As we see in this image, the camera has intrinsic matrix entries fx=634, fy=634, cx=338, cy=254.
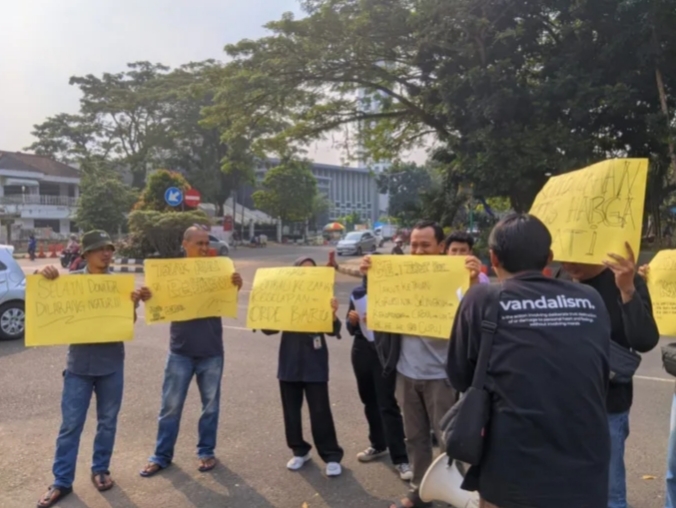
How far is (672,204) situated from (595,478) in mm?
23741

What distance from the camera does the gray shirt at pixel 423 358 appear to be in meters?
3.76

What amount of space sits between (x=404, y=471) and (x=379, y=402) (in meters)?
0.50

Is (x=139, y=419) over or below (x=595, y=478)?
below

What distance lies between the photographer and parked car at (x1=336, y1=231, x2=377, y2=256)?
120 feet

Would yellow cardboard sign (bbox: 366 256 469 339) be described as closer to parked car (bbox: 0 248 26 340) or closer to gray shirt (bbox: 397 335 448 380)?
gray shirt (bbox: 397 335 448 380)

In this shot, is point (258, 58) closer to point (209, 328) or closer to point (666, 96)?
point (666, 96)

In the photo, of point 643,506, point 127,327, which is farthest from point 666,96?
point 127,327

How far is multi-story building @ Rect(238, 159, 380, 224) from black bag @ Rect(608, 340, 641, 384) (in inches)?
3672

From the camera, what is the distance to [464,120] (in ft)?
62.2

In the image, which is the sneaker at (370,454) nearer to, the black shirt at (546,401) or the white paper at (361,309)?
the white paper at (361,309)

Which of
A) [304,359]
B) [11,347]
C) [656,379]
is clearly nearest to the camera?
[304,359]

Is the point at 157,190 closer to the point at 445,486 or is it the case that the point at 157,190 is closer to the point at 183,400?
the point at 183,400

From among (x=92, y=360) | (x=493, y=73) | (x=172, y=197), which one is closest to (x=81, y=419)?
(x=92, y=360)

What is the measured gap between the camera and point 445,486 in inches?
126
